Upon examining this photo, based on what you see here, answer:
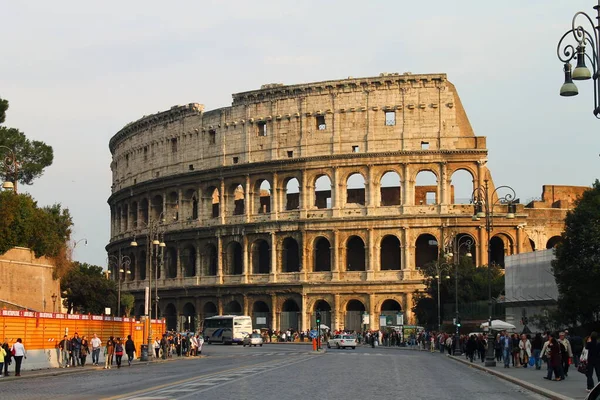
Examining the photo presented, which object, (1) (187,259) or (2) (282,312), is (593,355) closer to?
(2) (282,312)

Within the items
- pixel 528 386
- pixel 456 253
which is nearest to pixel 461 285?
pixel 456 253

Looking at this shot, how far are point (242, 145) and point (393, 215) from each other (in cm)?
1493

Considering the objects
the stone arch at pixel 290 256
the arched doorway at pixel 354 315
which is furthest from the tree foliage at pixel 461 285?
the stone arch at pixel 290 256

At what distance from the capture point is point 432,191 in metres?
82.9

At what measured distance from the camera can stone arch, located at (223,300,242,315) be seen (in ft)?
279

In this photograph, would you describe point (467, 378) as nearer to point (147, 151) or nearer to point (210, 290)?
point (210, 290)

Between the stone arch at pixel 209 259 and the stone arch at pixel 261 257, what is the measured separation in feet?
13.3

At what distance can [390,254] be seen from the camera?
271 ft

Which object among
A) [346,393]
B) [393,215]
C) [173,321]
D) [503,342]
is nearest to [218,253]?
[173,321]

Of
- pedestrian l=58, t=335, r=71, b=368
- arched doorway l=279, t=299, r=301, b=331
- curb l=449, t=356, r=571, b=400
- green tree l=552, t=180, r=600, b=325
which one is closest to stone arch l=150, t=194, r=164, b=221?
arched doorway l=279, t=299, r=301, b=331

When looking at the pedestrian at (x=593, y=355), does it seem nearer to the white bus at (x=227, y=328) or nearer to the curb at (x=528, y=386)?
the curb at (x=528, y=386)

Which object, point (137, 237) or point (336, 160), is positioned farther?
point (137, 237)

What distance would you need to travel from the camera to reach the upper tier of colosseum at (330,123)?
260 ft

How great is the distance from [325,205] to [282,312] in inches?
384
